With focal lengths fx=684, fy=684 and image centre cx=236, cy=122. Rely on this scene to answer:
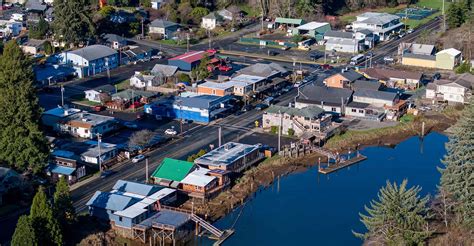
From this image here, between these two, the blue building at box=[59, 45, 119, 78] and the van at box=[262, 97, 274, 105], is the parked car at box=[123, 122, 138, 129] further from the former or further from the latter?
the blue building at box=[59, 45, 119, 78]

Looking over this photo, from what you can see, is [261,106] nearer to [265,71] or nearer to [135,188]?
[265,71]

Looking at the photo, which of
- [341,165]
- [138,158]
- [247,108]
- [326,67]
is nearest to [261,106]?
[247,108]

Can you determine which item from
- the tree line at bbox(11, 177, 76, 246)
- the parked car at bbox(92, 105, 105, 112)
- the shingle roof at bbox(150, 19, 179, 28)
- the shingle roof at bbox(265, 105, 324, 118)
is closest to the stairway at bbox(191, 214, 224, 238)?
the tree line at bbox(11, 177, 76, 246)

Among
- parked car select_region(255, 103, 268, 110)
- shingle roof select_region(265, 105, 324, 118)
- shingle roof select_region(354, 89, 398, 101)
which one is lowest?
parked car select_region(255, 103, 268, 110)

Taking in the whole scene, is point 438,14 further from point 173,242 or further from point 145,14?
point 173,242

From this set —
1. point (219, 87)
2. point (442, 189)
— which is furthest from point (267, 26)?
point (442, 189)

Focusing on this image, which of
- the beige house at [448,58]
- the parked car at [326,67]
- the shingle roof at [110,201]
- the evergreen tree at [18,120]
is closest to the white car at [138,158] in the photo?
the evergreen tree at [18,120]
